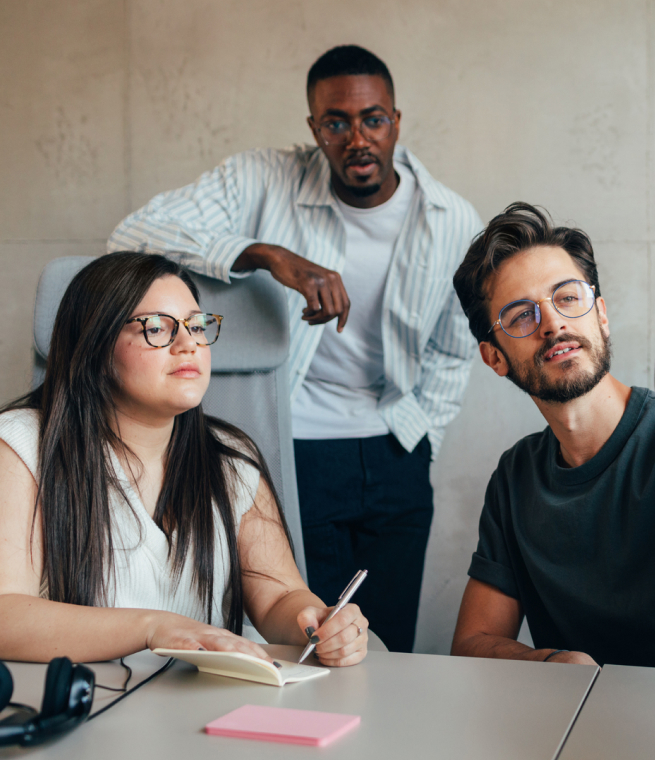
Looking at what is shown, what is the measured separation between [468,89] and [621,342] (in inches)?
37.9

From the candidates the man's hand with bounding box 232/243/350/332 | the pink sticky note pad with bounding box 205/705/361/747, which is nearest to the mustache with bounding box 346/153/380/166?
the man's hand with bounding box 232/243/350/332

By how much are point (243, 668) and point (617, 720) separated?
1.43 feet

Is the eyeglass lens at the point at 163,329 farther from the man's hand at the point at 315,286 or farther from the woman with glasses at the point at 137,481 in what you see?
the man's hand at the point at 315,286

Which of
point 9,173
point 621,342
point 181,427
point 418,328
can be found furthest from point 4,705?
point 9,173

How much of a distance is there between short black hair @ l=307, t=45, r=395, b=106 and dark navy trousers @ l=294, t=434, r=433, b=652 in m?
0.99

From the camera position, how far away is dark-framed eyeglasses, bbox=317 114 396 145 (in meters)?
1.99

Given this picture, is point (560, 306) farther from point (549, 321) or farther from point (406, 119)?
point (406, 119)

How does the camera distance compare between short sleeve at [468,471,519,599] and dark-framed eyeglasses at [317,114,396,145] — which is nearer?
short sleeve at [468,471,519,599]

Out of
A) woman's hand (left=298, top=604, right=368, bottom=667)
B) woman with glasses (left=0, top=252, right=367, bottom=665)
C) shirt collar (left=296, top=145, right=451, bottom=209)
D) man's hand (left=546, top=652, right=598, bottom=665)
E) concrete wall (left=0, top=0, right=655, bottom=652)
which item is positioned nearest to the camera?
woman's hand (left=298, top=604, right=368, bottom=667)

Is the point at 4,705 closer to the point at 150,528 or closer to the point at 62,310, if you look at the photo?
the point at 150,528

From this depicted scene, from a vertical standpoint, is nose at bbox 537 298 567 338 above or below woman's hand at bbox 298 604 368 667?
above

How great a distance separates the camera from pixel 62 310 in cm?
147

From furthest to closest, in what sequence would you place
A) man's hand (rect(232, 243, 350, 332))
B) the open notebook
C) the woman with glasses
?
man's hand (rect(232, 243, 350, 332)) < the woman with glasses < the open notebook

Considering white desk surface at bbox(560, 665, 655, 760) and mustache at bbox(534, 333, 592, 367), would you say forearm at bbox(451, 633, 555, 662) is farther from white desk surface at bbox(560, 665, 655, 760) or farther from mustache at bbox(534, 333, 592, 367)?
mustache at bbox(534, 333, 592, 367)
